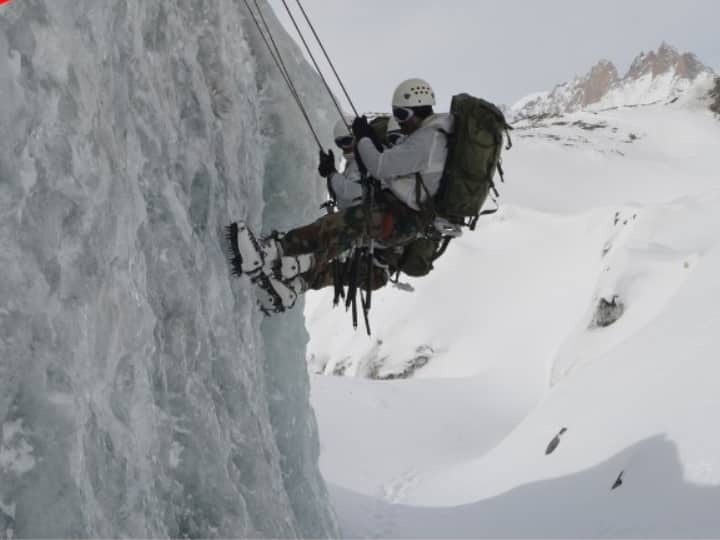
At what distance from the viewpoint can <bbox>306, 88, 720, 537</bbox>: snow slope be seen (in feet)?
33.5

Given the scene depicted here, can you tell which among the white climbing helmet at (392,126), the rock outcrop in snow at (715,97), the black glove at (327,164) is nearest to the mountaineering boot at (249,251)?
the black glove at (327,164)

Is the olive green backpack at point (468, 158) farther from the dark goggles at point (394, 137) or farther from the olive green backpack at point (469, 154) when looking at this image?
the dark goggles at point (394, 137)

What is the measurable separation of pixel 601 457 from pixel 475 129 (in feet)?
21.9

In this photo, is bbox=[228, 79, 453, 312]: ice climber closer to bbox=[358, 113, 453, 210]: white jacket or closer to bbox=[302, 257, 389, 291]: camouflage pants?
bbox=[358, 113, 453, 210]: white jacket

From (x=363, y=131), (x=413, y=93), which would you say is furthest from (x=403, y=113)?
(x=363, y=131)

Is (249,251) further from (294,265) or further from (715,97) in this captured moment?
(715,97)

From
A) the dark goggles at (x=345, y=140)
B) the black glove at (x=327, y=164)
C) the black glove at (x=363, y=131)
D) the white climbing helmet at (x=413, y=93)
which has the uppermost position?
the white climbing helmet at (x=413, y=93)

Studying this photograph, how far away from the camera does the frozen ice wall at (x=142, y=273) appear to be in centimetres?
→ 398

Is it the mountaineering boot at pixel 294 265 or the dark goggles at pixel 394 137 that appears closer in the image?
the mountaineering boot at pixel 294 265

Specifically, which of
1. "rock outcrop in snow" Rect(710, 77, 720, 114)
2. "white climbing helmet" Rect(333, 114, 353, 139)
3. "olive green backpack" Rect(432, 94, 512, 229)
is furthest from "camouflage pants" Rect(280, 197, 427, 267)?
"rock outcrop in snow" Rect(710, 77, 720, 114)

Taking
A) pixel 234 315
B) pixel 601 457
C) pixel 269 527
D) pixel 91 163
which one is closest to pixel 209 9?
pixel 234 315

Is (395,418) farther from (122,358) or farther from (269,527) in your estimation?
(122,358)

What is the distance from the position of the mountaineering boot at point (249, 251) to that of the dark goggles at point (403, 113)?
140cm

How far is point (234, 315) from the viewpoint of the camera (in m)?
7.17
